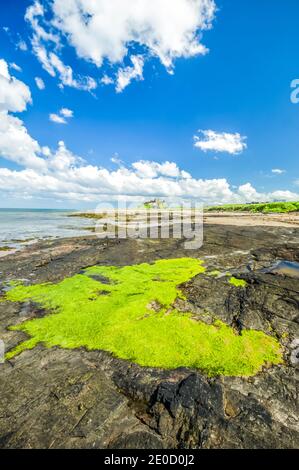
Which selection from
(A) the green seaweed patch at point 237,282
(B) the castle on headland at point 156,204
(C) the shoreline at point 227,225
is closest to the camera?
(A) the green seaweed patch at point 237,282

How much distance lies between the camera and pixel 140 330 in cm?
639

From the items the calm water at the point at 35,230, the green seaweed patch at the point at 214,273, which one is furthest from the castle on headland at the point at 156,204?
the green seaweed patch at the point at 214,273

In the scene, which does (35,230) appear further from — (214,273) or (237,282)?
(237,282)

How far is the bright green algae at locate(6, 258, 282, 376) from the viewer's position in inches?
207

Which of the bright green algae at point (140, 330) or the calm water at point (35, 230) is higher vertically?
the calm water at point (35, 230)

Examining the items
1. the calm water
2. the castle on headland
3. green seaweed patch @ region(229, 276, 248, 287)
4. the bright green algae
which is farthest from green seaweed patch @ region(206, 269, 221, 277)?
the castle on headland

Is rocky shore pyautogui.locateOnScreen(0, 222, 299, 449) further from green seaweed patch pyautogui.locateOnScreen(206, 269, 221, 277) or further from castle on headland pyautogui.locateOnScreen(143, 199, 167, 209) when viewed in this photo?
castle on headland pyautogui.locateOnScreen(143, 199, 167, 209)

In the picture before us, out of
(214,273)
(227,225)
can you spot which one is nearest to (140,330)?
(214,273)

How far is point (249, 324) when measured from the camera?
6.61 meters

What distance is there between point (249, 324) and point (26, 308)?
282 inches

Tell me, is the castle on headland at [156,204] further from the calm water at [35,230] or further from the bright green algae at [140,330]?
the bright green algae at [140,330]

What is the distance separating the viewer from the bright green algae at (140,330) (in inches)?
207

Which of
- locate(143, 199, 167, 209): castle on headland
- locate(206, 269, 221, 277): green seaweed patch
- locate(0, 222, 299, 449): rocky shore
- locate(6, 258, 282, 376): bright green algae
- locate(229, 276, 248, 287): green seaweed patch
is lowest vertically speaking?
locate(0, 222, 299, 449): rocky shore
